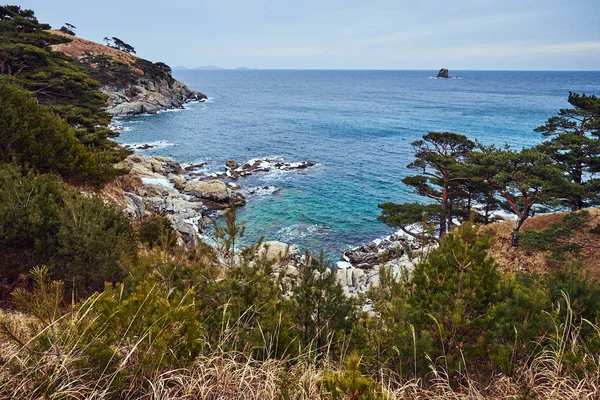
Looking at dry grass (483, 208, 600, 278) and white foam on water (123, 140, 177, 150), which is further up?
white foam on water (123, 140, 177, 150)

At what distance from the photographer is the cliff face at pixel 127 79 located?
69.1 metres

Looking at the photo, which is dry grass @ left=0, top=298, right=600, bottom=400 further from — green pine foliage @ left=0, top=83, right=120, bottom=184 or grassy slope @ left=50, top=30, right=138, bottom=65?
grassy slope @ left=50, top=30, right=138, bottom=65

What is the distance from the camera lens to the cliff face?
69.1m

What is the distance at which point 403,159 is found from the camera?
4219 cm

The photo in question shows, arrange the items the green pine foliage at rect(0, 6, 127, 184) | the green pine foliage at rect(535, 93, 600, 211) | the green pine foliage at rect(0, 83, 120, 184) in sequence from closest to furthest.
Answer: the green pine foliage at rect(0, 83, 120, 184)
the green pine foliage at rect(0, 6, 127, 184)
the green pine foliage at rect(535, 93, 600, 211)

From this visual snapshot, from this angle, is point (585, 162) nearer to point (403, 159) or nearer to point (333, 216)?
point (333, 216)

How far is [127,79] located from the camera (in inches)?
2921

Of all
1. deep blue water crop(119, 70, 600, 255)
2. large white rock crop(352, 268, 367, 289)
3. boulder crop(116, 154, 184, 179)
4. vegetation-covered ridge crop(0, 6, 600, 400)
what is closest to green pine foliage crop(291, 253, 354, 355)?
vegetation-covered ridge crop(0, 6, 600, 400)

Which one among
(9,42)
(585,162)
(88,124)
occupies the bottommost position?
(585,162)

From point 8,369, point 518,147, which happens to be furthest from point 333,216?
point 518,147

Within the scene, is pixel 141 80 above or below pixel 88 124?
above

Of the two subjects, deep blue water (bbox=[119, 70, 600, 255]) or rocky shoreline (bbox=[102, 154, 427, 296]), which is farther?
deep blue water (bbox=[119, 70, 600, 255])

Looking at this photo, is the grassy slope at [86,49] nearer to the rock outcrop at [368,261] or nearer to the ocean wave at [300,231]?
the ocean wave at [300,231]

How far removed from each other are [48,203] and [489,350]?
351 inches
